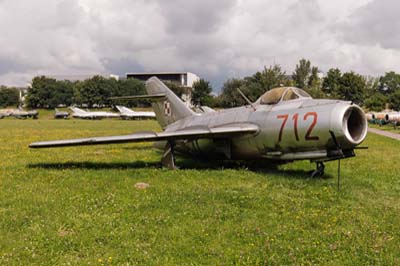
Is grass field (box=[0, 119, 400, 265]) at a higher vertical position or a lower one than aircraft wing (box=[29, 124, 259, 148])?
lower

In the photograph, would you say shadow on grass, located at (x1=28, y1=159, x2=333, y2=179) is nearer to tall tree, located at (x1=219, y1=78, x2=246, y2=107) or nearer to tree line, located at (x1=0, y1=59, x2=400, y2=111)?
tree line, located at (x1=0, y1=59, x2=400, y2=111)

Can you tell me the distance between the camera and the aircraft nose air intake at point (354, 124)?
8.88 meters

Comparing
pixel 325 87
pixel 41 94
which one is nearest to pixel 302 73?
pixel 325 87

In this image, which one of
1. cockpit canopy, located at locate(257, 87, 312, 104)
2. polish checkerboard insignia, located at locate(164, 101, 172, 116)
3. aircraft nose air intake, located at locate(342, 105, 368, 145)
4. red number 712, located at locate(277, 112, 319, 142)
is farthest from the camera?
polish checkerboard insignia, located at locate(164, 101, 172, 116)

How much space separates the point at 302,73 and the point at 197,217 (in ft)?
257

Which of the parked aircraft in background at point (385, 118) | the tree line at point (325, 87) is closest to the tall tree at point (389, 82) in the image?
the tree line at point (325, 87)

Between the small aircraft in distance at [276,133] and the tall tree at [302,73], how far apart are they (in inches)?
2747

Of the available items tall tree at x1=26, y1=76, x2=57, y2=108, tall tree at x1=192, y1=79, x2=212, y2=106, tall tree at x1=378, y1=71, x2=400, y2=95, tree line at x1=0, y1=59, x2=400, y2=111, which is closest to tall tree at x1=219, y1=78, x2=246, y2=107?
tree line at x1=0, y1=59, x2=400, y2=111

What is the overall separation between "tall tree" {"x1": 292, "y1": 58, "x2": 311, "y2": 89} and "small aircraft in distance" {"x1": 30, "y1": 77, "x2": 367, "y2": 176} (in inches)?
2747

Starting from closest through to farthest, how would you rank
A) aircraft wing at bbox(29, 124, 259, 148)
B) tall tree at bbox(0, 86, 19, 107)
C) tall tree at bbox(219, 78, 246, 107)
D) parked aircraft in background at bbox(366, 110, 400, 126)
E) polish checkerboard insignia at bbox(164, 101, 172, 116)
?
aircraft wing at bbox(29, 124, 259, 148), polish checkerboard insignia at bbox(164, 101, 172, 116), parked aircraft in background at bbox(366, 110, 400, 126), tall tree at bbox(219, 78, 246, 107), tall tree at bbox(0, 86, 19, 107)

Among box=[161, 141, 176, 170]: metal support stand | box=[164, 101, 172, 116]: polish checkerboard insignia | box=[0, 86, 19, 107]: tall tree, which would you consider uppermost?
box=[0, 86, 19, 107]: tall tree

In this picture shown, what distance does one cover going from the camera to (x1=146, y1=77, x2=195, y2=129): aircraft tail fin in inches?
598

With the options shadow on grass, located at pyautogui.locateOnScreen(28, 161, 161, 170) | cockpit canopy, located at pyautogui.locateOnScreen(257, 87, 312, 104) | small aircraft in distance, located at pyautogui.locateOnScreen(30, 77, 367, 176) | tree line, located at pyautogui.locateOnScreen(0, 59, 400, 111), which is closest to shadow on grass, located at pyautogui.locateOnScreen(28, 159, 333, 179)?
shadow on grass, located at pyautogui.locateOnScreen(28, 161, 161, 170)

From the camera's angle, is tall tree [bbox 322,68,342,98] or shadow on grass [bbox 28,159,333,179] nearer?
shadow on grass [bbox 28,159,333,179]
